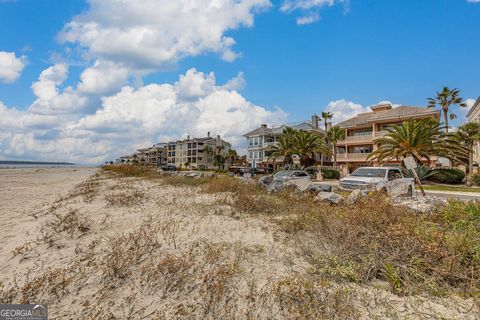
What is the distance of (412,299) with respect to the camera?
13.1ft

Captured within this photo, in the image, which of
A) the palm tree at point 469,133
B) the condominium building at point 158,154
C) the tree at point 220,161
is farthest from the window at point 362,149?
the condominium building at point 158,154

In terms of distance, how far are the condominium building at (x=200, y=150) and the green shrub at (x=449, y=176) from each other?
7107cm

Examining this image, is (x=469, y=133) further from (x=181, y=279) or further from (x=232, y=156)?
(x=232, y=156)

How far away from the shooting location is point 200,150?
9881 centimetres

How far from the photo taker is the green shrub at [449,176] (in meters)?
26.2

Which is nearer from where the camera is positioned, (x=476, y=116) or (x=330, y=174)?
(x=330, y=174)

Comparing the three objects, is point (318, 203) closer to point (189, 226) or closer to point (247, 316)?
point (189, 226)

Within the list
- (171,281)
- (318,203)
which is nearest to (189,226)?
(171,281)

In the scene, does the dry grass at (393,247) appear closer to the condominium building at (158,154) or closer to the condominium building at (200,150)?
the condominium building at (200,150)

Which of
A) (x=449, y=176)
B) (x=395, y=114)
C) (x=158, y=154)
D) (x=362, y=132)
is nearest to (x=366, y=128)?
(x=362, y=132)

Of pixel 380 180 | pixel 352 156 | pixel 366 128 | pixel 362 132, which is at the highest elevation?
pixel 366 128

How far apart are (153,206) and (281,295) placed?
8.10 meters

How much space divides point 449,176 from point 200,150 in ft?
265

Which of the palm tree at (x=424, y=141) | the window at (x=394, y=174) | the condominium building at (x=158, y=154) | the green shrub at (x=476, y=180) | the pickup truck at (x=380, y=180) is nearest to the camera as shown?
the pickup truck at (x=380, y=180)
